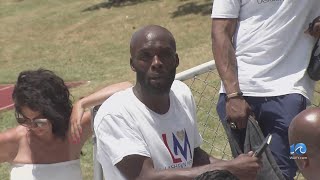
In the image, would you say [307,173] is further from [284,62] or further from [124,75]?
[124,75]

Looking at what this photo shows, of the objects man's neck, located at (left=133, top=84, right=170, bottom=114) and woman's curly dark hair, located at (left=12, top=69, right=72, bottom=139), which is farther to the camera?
woman's curly dark hair, located at (left=12, top=69, right=72, bottom=139)

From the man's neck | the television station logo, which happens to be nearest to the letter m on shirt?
the man's neck

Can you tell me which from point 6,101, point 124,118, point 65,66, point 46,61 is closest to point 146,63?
point 124,118

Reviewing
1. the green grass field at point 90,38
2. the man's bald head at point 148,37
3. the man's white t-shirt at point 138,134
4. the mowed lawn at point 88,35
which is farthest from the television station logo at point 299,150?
the mowed lawn at point 88,35

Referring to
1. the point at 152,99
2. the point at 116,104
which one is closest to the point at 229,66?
the point at 152,99

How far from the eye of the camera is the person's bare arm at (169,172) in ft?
8.77

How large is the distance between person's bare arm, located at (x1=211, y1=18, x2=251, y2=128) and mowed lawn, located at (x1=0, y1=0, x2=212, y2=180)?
5.48m

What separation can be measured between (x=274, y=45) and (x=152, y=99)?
2.56ft

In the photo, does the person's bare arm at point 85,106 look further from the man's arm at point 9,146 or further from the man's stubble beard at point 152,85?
the man's stubble beard at point 152,85

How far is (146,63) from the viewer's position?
2779mm

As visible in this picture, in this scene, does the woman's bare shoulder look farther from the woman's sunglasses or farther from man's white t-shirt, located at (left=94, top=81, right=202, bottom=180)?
man's white t-shirt, located at (left=94, top=81, right=202, bottom=180)

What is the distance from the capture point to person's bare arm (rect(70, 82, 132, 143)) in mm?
3330

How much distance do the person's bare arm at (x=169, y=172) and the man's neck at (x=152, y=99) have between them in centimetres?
24

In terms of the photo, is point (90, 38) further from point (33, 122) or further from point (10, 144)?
point (33, 122)
